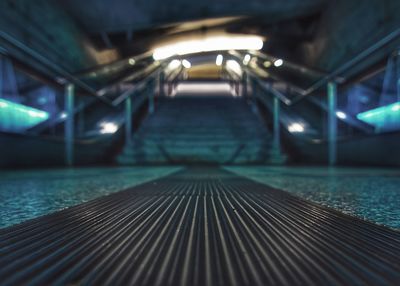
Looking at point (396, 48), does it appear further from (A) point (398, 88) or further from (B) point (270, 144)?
(B) point (270, 144)

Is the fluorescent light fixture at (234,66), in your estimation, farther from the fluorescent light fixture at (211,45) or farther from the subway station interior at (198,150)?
the fluorescent light fixture at (211,45)

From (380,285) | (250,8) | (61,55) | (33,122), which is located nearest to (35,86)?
(33,122)

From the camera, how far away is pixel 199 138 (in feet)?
18.2

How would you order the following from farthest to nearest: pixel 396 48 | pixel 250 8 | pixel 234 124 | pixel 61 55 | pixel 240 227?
pixel 250 8 < pixel 234 124 < pixel 61 55 < pixel 396 48 < pixel 240 227

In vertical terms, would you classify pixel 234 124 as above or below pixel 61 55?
below

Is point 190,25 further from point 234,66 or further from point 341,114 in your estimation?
point 341,114

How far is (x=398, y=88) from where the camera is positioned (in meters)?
3.05

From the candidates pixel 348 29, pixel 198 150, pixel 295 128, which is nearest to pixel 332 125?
pixel 295 128

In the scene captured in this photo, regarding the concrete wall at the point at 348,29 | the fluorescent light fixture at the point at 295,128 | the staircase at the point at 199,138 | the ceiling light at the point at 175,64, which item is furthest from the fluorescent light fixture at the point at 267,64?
the ceiling light at the point at 175,64

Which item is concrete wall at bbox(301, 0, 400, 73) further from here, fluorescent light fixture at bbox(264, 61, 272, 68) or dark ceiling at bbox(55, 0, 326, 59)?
fluorescent light fixture at bbox(264, 61, 272, 68)

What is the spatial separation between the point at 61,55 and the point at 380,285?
21.5 feet

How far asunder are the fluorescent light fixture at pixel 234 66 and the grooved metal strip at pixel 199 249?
10203 mm

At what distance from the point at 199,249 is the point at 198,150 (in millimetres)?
4626

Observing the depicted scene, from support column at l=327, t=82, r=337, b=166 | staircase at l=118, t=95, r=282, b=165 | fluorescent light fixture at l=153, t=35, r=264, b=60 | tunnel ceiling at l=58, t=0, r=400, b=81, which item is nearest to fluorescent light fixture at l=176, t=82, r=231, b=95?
fluorescent light fixture at l=153, t=35, r=264, b=60
